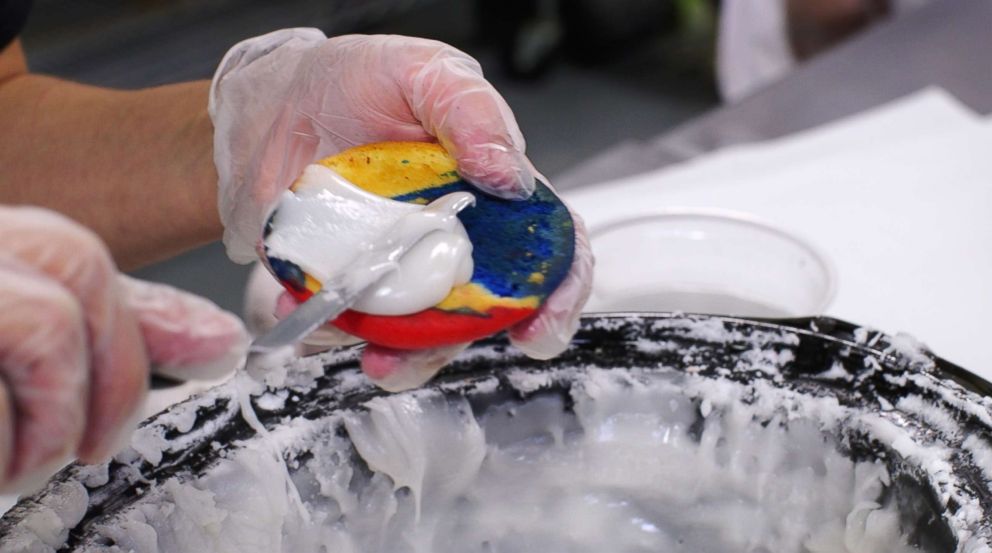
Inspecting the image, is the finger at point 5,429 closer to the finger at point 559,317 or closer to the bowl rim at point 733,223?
the finger at point 559,317

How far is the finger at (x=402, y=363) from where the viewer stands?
0.56 meters

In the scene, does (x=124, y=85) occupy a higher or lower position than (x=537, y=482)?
lower

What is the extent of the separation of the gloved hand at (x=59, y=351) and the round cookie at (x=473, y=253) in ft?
0.49

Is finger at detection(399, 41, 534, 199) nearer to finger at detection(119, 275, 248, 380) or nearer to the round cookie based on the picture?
the round cookie

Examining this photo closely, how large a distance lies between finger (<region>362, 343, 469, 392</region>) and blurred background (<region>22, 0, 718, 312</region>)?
1473 millimetres

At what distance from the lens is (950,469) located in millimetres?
531

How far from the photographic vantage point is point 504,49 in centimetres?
284

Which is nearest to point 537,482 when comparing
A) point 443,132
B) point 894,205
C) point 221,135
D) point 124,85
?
point 443,132

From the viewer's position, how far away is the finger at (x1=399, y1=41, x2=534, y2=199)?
59 cm

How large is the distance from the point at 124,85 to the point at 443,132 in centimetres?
190

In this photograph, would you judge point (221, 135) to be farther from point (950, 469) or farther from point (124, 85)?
point (124, 85)

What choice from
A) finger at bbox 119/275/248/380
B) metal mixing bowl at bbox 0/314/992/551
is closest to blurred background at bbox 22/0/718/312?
metal mixing bowl at bbox 0/314/992/551

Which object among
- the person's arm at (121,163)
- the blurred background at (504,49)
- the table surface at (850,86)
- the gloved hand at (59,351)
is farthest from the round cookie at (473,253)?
the blurred background at (504,49)

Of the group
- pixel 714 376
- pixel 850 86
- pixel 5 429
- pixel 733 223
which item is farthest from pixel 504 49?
pixel 5 429
